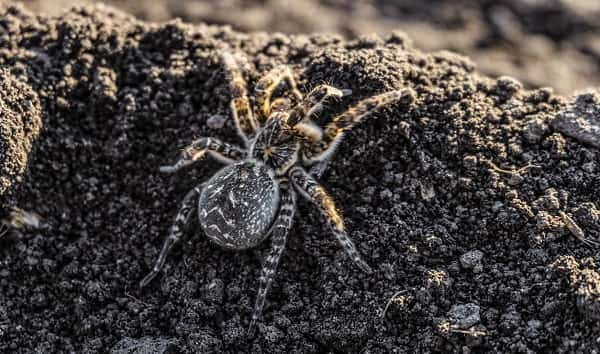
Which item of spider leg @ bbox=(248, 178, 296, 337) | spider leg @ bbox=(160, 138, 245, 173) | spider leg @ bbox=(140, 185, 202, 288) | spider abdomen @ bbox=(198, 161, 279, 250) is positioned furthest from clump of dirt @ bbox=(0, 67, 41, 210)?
spider leg @ bbox=(248, 178, 296, 337)

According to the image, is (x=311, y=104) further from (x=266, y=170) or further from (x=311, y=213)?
(x=311, y=213)

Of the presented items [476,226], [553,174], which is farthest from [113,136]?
[553,174]

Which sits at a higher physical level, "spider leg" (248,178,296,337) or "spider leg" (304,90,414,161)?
"spider leg" (304,90,414,161)

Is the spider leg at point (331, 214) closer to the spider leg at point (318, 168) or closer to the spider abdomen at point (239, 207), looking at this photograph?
the spider leg at point (318, 168)

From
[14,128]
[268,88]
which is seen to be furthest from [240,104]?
[14,128]

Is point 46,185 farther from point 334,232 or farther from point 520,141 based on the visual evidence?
point 520,141

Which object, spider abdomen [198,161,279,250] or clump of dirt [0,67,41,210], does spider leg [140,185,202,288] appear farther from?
clump of dirt [0,67,41,210]

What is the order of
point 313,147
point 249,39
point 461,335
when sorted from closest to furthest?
point 461,335
point 313,147
point 249,39
